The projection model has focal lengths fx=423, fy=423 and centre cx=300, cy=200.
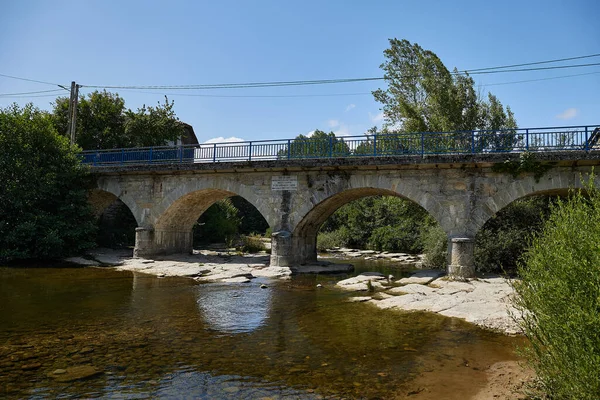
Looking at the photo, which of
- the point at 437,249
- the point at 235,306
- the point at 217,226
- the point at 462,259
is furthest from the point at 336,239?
the point at 235,306

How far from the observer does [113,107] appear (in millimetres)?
27172

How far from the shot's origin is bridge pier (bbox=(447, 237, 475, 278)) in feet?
43.4

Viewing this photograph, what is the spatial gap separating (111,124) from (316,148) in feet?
55.9

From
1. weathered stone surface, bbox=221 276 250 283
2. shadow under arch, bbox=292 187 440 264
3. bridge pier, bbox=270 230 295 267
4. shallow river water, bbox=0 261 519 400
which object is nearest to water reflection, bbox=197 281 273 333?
shallow river water, bbox=0 261 519 400

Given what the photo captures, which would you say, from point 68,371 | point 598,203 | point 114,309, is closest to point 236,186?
point 114,309

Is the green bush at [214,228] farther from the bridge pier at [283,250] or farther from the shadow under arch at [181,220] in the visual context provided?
the bridge pier at [283,250]

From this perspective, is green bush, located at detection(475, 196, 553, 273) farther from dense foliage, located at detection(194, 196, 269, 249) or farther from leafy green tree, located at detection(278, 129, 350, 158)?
dense foliage, located at detection(194, 196, 269, 249)

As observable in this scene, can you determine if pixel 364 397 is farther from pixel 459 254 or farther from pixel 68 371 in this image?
pixel 459 254

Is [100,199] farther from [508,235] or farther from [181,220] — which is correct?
[508,235]

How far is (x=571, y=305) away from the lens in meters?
3.47

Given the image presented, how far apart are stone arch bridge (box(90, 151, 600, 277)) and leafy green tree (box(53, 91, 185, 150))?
5.51 m

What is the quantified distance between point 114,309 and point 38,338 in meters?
2.42

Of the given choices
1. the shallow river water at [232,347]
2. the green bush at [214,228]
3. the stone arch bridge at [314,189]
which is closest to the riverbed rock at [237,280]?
the stone arch bridge at [314,189]

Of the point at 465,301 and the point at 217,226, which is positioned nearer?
the point at 465,301
